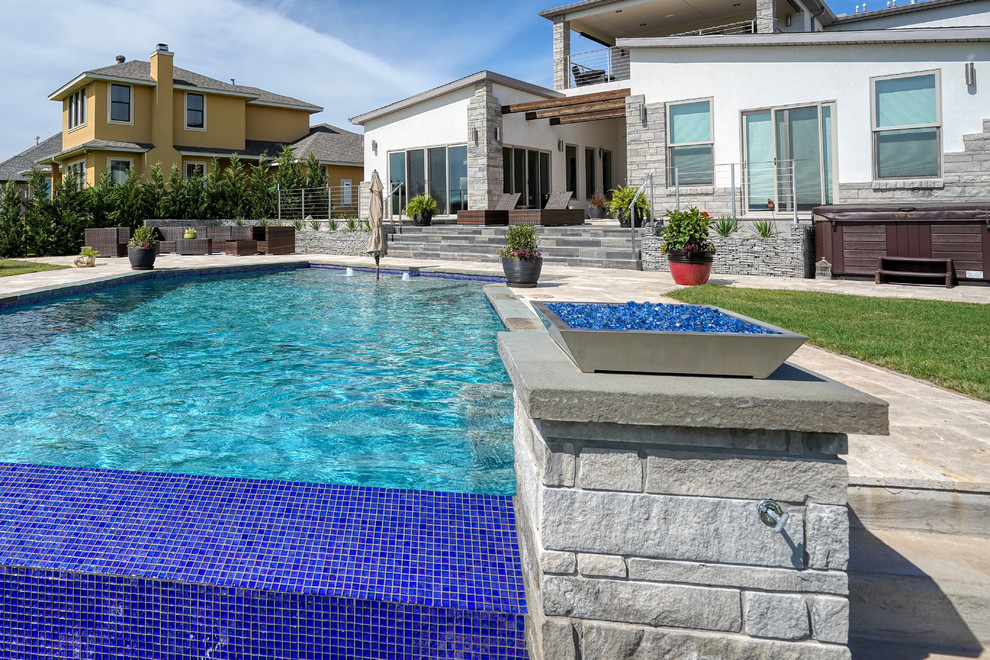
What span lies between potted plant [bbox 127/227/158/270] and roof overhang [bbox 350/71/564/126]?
10.0 metres

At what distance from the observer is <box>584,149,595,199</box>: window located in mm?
23825

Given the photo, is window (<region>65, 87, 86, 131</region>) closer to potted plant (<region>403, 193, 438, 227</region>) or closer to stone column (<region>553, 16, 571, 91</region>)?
potted plant (<region>403, 193, 438, 227</region>)

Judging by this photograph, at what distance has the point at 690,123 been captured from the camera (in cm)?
1554

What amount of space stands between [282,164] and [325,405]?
79.7 ft

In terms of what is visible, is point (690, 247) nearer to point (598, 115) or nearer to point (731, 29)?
point (598, 115)

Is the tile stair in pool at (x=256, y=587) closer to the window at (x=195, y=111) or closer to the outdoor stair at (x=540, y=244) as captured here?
the outdoor stair at (x=540, y=244)

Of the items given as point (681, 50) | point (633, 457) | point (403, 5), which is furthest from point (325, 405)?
point (403, 5)

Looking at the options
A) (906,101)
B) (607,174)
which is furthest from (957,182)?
(607,174)

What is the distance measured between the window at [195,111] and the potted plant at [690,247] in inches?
1033

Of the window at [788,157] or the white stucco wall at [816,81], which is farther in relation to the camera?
the window at [788,157]

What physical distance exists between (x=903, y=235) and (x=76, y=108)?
32.6 meters

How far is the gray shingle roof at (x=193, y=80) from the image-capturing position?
91.0 ft

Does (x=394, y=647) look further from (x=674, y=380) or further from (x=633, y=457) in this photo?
(x=674, y=380)

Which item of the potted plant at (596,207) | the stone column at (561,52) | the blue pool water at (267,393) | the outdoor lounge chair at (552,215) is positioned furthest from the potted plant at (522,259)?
the stone column at (561,52)
